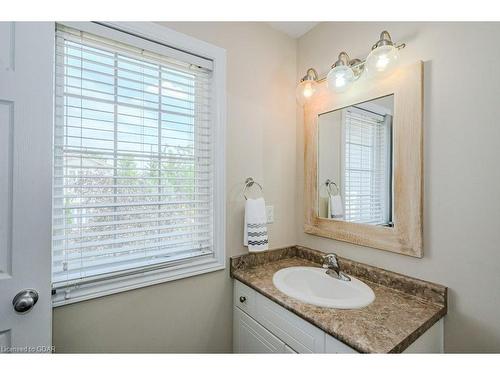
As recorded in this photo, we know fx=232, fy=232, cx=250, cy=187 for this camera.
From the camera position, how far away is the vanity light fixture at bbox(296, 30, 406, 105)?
1.07 m

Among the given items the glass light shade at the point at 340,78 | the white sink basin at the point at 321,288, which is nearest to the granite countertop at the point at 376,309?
the white sink basin at the point at 321,288

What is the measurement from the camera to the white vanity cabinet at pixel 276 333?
0.86 metres

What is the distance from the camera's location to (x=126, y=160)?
1.09 m

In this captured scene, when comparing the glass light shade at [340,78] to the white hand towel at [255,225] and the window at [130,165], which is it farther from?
the white hand towel at [255,225]

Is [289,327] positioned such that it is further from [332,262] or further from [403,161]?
[403,161]

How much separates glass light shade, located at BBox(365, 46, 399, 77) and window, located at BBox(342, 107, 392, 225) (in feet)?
0.69

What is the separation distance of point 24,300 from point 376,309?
49.9 inches

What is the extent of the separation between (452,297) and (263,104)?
1.34 metres

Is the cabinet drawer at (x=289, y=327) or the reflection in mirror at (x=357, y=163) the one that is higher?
the reflection in mirror at (x=357, y=163)

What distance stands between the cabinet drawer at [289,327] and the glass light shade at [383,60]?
118 cm

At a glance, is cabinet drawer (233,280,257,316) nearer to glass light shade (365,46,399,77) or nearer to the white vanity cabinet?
the white vanity cabinet
